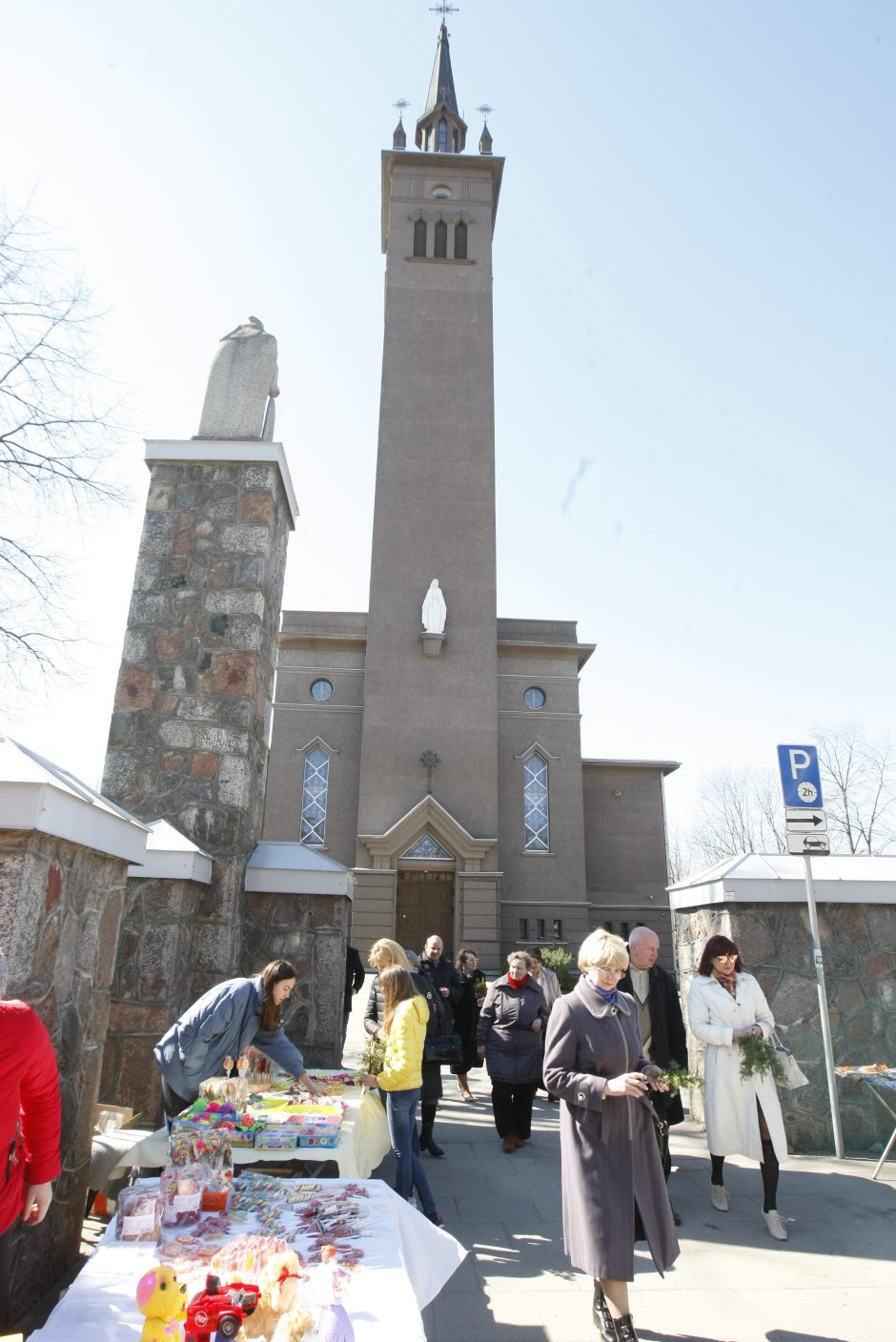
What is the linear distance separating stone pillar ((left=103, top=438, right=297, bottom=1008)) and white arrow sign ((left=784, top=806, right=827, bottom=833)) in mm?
4371

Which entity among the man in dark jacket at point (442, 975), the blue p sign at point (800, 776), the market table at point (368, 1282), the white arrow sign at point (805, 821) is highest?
the blue p sign at point (800, 776)

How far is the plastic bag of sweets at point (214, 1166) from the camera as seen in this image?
300 centimetres

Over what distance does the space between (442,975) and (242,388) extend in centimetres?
567

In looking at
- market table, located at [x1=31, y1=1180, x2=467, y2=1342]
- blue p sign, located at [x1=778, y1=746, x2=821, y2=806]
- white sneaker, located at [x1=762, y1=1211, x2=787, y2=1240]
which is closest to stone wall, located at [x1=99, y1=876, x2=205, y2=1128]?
market table, located at [x1=31, y1=1180, x2=467, y2=1342]

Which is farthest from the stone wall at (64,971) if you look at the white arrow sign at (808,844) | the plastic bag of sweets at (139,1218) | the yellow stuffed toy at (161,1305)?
the white arrow sign at (808,844)

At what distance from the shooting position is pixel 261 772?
23.6ft

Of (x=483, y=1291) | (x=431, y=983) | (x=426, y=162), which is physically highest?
(x=426, y=162)

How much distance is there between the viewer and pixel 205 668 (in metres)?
6.73

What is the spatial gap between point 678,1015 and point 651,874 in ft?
56.3

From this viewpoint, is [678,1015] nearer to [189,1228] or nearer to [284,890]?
[284,890]

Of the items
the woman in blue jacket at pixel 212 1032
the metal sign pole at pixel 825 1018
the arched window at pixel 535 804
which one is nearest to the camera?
the woman in blue jacket at pixel 212 1032

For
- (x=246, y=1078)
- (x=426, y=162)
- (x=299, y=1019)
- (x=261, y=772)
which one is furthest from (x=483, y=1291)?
(x=426, y=162)

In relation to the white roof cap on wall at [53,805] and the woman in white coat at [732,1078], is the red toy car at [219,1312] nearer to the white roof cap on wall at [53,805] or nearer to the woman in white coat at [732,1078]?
the white roof cap on wall at [53,805]

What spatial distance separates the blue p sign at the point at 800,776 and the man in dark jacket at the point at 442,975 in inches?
130
